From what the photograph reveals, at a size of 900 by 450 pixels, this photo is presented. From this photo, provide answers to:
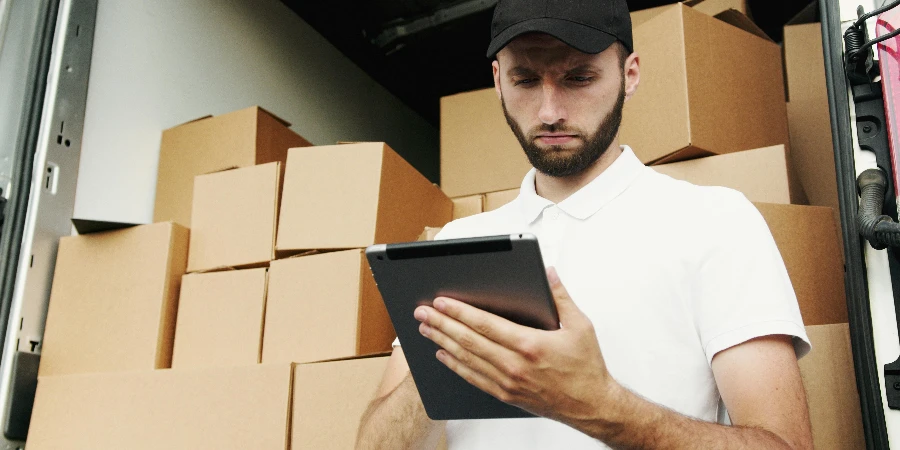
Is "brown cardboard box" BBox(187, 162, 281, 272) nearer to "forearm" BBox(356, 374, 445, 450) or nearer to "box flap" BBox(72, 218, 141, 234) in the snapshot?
"box flap" BBox(72, 218, 141, 234)

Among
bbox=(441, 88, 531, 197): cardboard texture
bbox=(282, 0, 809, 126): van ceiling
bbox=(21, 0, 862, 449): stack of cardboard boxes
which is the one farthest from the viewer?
bbox=(282, 0, 809, 126): van ceiling

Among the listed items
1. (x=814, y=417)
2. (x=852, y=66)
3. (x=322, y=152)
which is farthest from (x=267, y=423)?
(x=852, y=66)

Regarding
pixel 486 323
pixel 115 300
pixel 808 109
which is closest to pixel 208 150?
pixel 115 300

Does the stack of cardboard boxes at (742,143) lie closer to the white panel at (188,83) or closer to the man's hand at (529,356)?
the man's hand at (529,356)

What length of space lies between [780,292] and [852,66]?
0.32 metres

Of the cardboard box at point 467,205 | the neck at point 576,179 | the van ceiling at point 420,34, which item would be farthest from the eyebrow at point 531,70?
the van ceiling at point 420,34

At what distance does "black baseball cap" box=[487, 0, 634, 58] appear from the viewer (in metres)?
0.98

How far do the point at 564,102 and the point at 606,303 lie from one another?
0.93 ft

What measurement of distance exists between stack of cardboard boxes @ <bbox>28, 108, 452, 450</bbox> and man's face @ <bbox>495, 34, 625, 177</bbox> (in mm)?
466

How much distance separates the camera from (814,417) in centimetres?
102

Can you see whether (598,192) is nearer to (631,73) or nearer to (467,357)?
(631,73)

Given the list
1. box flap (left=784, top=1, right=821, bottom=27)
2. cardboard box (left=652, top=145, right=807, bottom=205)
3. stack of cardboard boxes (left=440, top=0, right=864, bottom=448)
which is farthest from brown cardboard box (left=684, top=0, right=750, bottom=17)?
cardboard box (left=652, top=145, right=807, bottom=205)

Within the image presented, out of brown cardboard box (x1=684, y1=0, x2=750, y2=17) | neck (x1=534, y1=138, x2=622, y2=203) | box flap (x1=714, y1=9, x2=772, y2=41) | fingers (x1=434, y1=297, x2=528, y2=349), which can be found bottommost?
fingers (x1=434, y1=297, x2=528, y2=349)

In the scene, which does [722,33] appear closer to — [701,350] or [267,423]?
[701,350]
